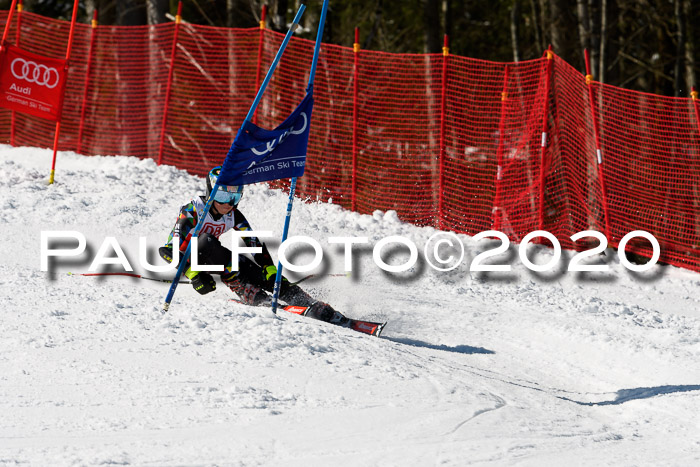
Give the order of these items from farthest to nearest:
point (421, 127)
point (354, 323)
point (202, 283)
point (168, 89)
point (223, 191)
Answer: point (168, 89) → point (421, 127) → point (223, 191) → point (354, 323) → point (202, 283)

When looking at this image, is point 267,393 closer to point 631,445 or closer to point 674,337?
point 631,445

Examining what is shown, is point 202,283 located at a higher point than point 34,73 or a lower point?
lower

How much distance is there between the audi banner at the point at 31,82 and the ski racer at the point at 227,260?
16.4 ft

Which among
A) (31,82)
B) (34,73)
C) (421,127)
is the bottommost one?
(421,127)

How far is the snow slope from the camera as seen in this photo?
4785 millimetres

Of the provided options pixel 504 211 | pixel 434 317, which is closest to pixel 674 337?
pixel 434 317

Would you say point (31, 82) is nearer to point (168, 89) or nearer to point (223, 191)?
point (168, 89)

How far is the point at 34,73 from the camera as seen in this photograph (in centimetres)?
1184

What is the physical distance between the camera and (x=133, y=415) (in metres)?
4.92

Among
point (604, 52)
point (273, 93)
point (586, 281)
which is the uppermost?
point (604, 52)

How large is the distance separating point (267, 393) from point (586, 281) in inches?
238

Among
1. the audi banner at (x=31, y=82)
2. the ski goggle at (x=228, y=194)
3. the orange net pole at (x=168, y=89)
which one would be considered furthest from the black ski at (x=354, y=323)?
the orange net pole at (x=168, y=89)

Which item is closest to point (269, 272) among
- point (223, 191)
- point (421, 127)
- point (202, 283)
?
point (202, 283)

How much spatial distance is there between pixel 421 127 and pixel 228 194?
553cm
